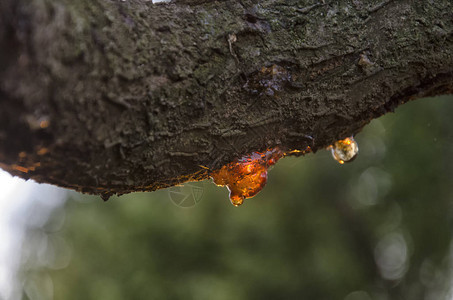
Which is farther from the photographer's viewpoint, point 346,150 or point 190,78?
point 346,150

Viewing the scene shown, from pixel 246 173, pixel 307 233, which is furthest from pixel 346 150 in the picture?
pixel 307 233

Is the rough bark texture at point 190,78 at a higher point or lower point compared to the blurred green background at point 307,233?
A: higher

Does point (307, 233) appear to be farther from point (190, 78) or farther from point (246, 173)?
point (190, 78)

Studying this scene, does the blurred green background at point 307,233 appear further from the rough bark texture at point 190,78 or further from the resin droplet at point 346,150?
the rough bark texture at point 190,78

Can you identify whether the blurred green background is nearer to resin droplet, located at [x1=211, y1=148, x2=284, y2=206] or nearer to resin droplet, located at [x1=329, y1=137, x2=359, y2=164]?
resin droplet, located at [x1=329, y1=137, x2=359, y2=164]

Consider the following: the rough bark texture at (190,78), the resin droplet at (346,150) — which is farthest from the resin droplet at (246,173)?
the resin droplet at (346,150)

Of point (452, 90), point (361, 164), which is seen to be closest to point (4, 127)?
point (452, 90)

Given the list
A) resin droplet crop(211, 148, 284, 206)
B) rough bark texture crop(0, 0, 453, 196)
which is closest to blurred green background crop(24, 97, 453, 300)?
resin droplet crop(211, 148, 284, 206)
